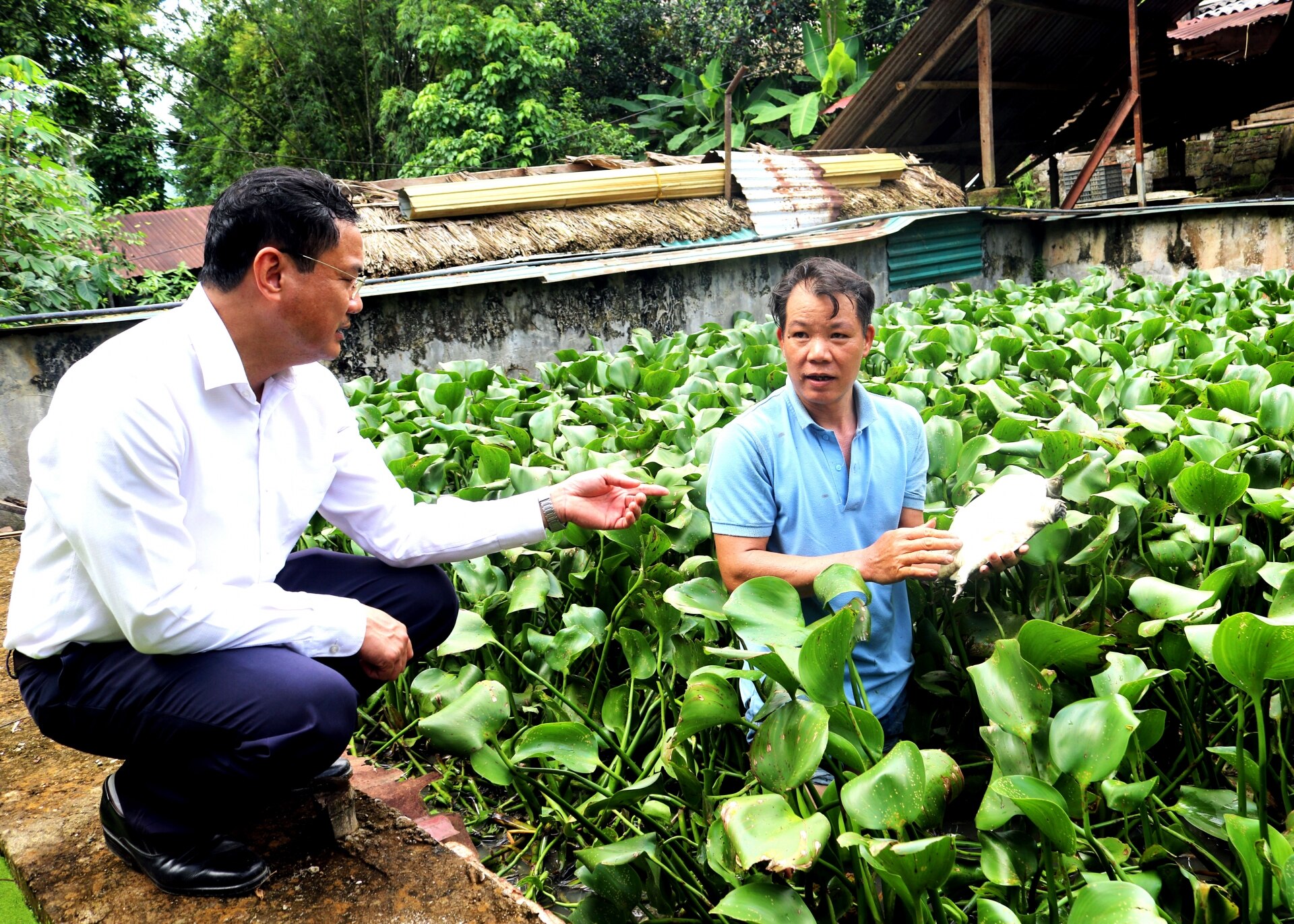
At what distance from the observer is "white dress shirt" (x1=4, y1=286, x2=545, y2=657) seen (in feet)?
4.71

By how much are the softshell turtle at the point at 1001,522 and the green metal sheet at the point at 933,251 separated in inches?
213

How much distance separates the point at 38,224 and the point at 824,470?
16.7 feet

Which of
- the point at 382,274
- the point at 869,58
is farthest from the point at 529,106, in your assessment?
the point at 382,274

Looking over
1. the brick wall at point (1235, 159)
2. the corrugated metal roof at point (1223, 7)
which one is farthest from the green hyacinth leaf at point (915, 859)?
the brick wall at point (1235, 159)

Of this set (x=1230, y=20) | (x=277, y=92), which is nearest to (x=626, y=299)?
(x=1230, y=20)

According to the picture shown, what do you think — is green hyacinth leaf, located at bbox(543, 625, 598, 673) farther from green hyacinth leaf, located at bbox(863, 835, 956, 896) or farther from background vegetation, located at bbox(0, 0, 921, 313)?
background vegetation, located at bbox(0, 0, 921, 313)

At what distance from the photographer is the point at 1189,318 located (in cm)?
392

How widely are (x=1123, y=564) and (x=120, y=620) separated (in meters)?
1.73

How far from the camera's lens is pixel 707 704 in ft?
4.58

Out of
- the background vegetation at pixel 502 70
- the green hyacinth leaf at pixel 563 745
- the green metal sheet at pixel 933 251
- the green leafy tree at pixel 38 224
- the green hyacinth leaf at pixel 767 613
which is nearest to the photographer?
the green hyacinth leaf at pixel 767 613

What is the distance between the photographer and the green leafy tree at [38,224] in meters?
5.30

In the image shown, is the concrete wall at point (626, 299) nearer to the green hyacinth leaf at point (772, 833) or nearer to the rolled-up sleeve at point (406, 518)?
the rolled-up sleeve at point (406, 518)

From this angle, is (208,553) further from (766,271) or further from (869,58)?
(869,58)

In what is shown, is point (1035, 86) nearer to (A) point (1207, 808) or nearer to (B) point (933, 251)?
(B) point (933, 251)
